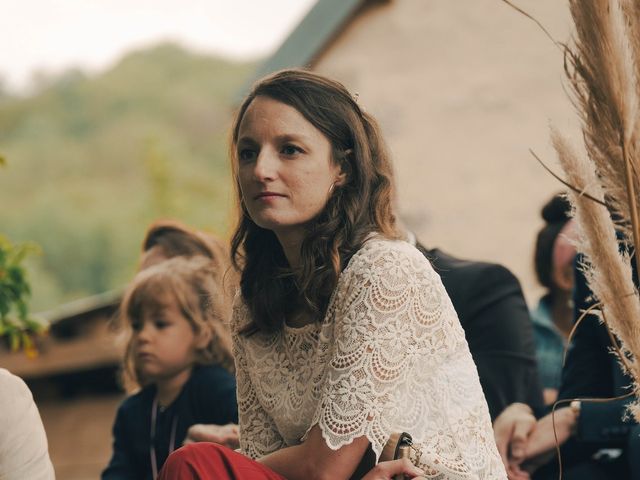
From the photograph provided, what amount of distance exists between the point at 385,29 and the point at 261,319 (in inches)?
490

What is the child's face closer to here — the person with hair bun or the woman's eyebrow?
the person with hair bun

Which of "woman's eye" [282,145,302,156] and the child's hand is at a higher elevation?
"woman's eye" [282,145,302,156]

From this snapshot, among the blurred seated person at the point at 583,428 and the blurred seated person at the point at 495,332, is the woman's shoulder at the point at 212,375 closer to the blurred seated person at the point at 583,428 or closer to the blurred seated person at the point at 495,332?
the blurred seated person at the point at 495,332

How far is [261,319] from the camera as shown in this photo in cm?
310

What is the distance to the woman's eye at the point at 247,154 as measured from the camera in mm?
2969

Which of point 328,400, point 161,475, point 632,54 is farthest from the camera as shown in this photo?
point 328,400

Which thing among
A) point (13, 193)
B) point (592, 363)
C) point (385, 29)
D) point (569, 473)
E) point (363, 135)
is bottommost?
point (13, 193)

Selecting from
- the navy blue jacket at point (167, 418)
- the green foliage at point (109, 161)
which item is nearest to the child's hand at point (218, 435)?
the navy blue jacket at point (167, 418)

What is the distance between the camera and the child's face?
4473mm

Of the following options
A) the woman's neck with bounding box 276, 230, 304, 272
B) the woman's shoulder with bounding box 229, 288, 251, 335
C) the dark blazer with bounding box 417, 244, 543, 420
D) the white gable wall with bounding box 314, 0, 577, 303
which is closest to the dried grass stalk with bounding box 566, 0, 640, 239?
the woman's neck with bounding box 276, 230, 304, 272

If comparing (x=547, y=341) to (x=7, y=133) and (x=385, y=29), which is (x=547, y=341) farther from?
(x=7, y=133)

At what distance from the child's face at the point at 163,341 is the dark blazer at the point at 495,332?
3.90 feet

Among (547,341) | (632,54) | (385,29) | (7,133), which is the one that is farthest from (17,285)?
(7,133)

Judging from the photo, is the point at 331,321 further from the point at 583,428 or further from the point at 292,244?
the point at 583,428
